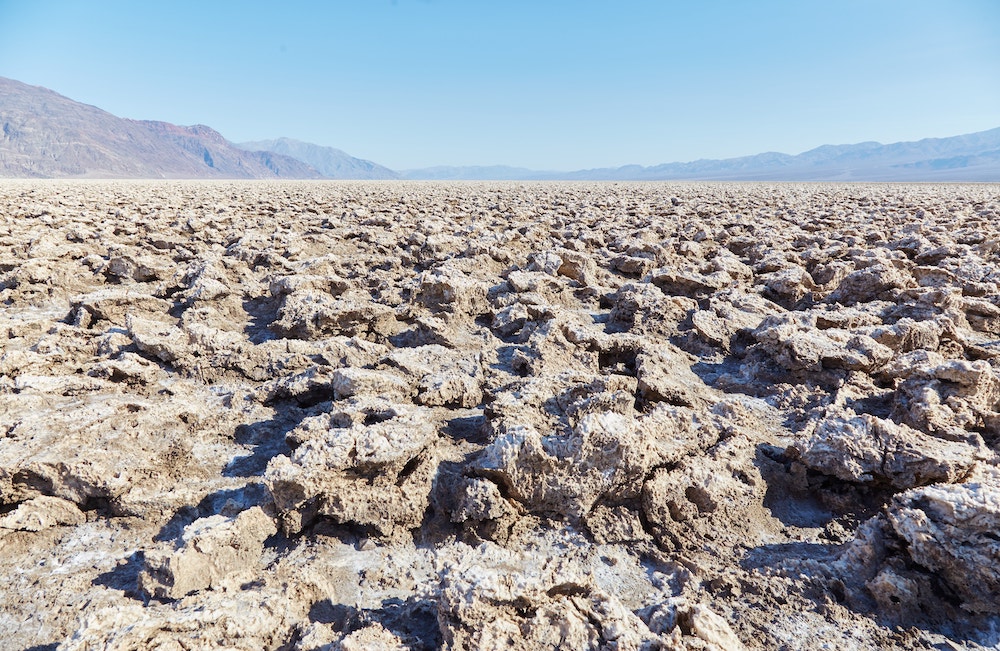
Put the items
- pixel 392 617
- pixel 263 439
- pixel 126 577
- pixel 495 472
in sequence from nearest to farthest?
1. pixel 392 617
2. pixel 126 577
3. pixel 495 472
4. pixel 263 439

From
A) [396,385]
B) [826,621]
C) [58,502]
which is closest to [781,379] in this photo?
[826,621]

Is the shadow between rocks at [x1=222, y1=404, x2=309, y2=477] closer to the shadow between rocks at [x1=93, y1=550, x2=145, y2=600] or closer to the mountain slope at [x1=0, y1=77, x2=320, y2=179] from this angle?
the shadow between rocks at [x1=93, y1=550, x2=145, y2=600]

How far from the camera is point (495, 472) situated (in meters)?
1.76

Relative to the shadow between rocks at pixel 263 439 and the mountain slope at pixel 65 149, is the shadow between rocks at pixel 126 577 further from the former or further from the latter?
the mountain slope at pixel 65 149

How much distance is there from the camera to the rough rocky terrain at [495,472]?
4.50ft

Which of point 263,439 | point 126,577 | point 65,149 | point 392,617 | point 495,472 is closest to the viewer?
point 392,617

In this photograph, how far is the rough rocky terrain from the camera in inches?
54.0

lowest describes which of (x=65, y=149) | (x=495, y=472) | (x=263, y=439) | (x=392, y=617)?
(x=392, y=617)

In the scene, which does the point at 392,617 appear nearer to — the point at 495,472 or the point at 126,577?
the point at 495,472

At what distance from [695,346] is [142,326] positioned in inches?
128

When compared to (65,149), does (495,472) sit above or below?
below

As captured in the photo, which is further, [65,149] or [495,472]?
[65,149]

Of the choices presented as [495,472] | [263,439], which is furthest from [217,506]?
[495,472]

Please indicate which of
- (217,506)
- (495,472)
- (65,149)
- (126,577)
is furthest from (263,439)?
(65,149)
